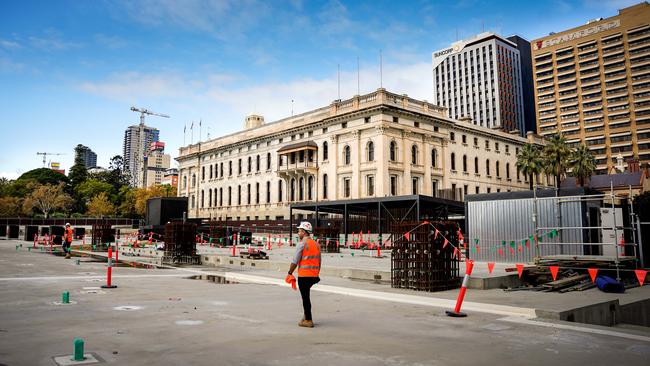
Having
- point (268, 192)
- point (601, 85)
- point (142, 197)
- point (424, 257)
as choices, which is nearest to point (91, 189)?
point (142, 197)

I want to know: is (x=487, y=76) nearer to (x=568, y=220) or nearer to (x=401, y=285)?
(x=568, y=220)

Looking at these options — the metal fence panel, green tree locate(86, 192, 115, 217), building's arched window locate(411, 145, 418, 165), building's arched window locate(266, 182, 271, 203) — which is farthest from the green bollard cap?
green tree locate(86, 192, 115, 217)

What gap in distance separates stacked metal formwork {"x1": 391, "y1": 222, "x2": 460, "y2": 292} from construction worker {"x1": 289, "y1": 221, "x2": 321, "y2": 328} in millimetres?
5666

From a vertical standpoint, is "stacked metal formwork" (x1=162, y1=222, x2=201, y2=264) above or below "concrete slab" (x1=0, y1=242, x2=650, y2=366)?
above

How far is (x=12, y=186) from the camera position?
4269 inches

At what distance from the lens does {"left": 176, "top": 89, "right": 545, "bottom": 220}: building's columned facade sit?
5228cm

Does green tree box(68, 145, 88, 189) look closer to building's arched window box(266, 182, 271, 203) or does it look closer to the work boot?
building's arched window box(266, 182, 271, 203)

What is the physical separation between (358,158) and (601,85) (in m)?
87.8

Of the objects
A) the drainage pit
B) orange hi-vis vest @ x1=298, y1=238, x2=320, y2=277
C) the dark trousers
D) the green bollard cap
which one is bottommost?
the drainage pit

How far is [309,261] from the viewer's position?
26.0 ft

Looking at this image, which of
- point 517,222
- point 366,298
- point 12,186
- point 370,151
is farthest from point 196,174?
point 366,298

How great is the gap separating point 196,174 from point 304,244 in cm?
7808

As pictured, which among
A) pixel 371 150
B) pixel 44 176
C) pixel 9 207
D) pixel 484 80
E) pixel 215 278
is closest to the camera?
pixel 215 278

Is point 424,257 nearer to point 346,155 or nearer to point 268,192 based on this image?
point 346,155
